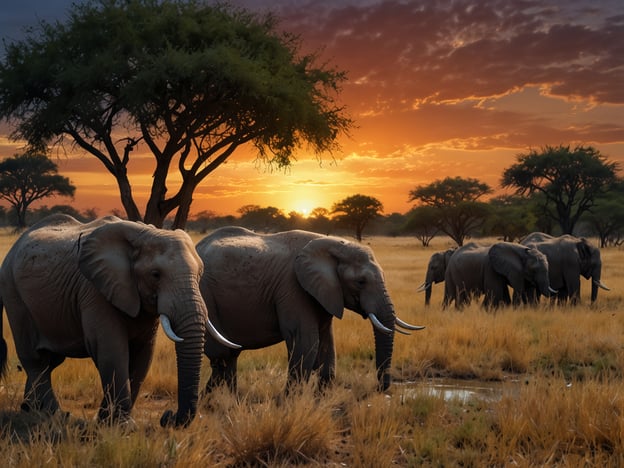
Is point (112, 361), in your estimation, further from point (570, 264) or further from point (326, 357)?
point (570, 264)

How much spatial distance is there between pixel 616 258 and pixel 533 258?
78.5 ft

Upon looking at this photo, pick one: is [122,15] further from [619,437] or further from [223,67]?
[619,437]

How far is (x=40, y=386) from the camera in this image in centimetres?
661

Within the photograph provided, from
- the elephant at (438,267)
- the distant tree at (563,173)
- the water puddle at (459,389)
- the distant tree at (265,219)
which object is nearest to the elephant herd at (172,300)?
the water puddle at (459,389)

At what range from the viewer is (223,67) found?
18.6 metres

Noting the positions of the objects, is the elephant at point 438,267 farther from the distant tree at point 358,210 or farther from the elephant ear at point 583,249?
the distant tree at point 358,210

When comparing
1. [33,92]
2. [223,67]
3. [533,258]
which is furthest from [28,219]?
[533,258]

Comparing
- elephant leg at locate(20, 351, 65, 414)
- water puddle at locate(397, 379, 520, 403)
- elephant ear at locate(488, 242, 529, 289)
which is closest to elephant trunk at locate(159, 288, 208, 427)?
elephant leg at locate(20, 351, 65, 414)

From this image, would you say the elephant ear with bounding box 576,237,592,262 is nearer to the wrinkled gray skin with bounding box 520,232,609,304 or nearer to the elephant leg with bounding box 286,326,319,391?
the wrinkled gray skin with bounding box 520,232,609,304

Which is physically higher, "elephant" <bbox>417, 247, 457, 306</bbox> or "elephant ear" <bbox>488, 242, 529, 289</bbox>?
"elephant ear" <bbox>488, 242, 529, 289</bbox>

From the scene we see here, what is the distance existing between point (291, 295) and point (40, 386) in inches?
100

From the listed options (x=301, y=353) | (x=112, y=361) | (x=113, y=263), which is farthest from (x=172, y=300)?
(x=301, y=353)

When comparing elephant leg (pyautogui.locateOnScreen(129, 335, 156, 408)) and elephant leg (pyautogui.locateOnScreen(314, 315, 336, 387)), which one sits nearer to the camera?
elephant leg (pyautogui.locateOnScreen(129, 335, 156, 408))

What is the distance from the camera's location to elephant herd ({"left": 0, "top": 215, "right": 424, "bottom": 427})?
5.51 meters
